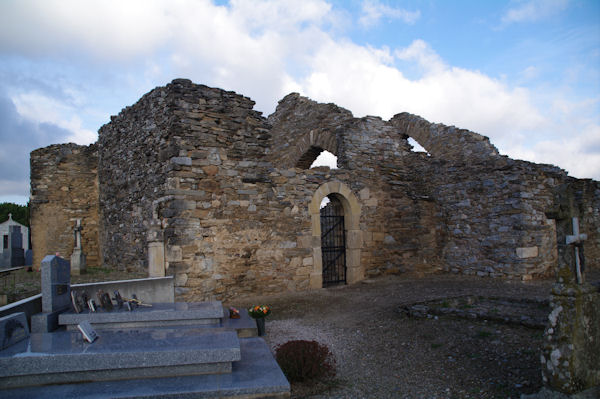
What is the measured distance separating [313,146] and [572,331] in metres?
10.0

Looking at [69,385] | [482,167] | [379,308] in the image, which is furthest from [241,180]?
[482,167]

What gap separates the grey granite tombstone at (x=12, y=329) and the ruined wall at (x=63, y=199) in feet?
34.6

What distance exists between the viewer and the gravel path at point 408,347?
3.87m

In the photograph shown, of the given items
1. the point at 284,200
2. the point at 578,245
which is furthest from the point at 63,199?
the point at 578,245

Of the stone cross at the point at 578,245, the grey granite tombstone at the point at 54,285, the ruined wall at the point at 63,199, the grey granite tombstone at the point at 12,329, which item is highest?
the ruined wall at the point at 63,199

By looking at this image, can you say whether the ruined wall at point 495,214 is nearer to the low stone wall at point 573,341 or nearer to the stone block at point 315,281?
the stone block at point 315,281

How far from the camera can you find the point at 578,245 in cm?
328

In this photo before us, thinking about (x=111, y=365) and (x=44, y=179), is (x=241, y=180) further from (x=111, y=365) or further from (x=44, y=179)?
(x=44, y=179)

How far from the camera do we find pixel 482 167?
9.73m

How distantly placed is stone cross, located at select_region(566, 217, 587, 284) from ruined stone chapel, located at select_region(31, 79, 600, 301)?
10.7ft

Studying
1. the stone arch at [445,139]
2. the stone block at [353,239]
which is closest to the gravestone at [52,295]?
the stone block at [353,239]

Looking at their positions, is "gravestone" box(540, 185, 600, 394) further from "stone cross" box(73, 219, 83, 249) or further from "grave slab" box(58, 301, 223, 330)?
"stone cross" box(73, 219, 83, 249)

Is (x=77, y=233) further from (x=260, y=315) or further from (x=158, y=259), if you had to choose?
(x=260, y=315)

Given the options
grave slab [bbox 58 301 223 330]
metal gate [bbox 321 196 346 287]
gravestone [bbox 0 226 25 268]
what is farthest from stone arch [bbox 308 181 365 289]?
gravestone [bbox 0 226 25 268]
